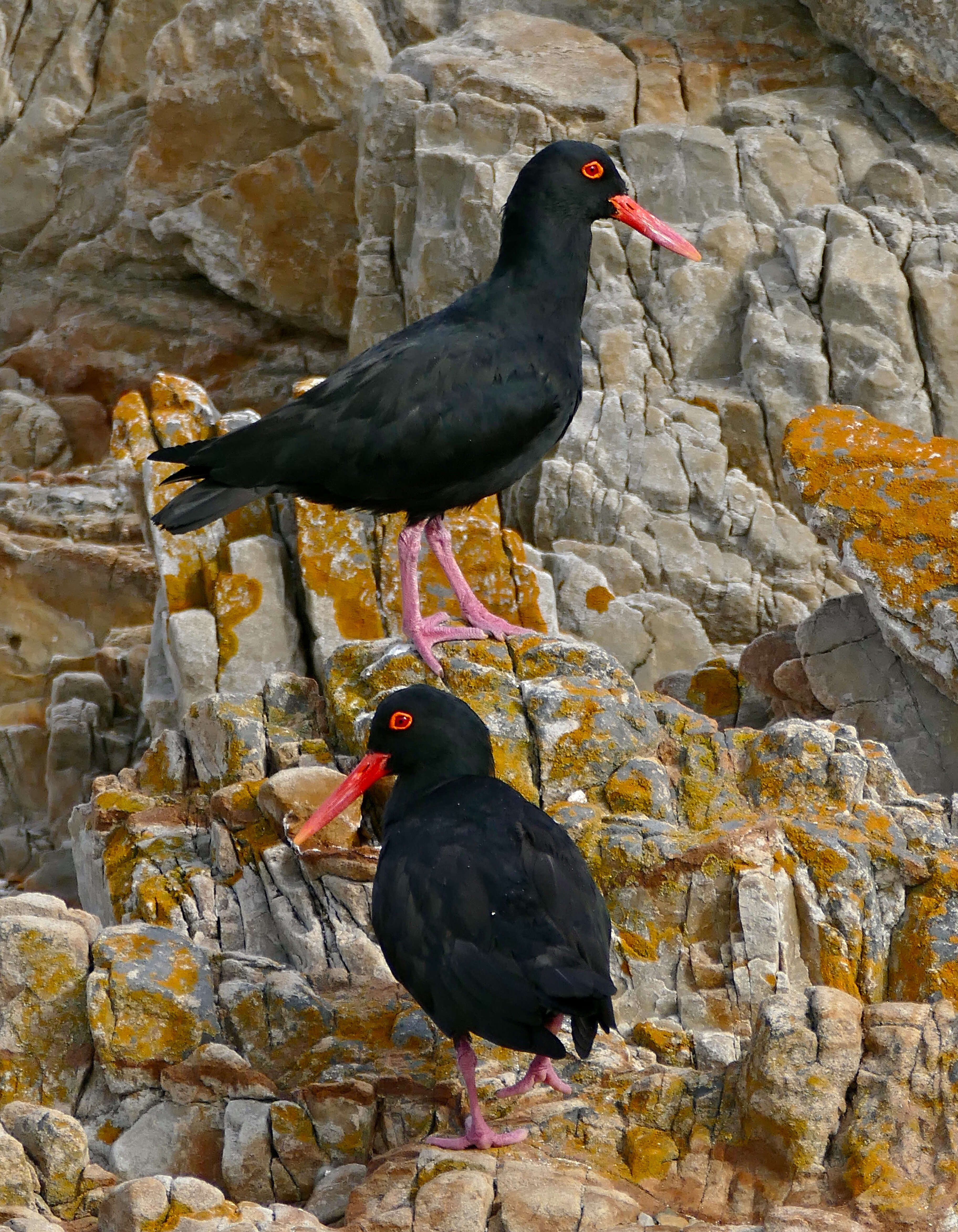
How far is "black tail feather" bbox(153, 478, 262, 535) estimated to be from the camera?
7020 millimetres

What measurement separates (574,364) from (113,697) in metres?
12.8

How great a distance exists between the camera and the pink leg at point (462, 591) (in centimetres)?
801

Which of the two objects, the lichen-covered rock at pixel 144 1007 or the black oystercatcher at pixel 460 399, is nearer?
the lichen-covered rock at pixel 144 1007

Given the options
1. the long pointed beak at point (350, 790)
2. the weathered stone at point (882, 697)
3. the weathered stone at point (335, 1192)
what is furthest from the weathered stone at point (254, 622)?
the weathered stone at point (335, 1192)

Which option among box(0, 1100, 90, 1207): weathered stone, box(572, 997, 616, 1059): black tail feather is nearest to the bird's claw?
box(572, 997, 616, 1059): black tail feather

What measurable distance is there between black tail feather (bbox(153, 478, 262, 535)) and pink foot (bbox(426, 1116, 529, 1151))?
312cm

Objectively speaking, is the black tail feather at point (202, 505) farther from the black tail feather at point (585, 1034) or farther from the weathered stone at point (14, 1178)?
the black tail feather at point (585, 1034)

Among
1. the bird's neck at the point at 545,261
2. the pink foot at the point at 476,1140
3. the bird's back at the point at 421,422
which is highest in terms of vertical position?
the bird's neck at the point at 545,261

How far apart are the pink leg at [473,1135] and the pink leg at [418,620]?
3.07 meters

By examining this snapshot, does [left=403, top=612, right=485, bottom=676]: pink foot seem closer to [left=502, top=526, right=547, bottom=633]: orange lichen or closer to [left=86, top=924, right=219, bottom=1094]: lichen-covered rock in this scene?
[left=86, top=924, right=219, bottom=1094]: lichen-covered rock

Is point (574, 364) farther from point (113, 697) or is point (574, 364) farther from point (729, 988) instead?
point (113, 697)

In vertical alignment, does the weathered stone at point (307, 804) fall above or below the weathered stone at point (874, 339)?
below

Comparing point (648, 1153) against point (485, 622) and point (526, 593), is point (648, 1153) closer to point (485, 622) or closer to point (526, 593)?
point (485, 622)

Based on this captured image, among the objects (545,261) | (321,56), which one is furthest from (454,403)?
(321,56)
